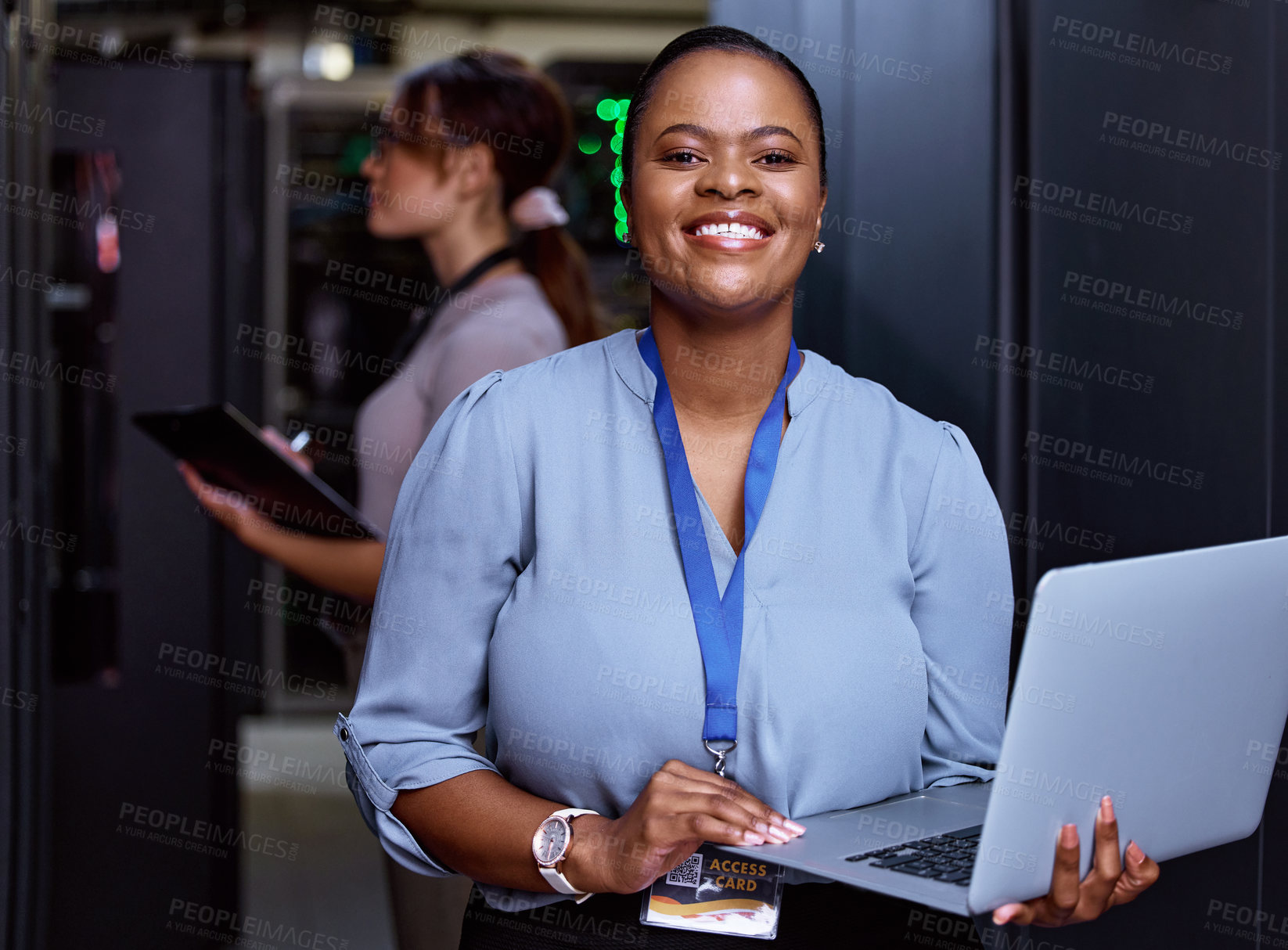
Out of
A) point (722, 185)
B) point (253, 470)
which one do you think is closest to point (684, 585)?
point (722, 185)

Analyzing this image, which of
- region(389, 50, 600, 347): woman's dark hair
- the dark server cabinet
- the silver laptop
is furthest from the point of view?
the dark server cabinet

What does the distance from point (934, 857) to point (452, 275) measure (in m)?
1.69

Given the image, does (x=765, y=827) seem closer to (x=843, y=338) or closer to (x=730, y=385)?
(x=730, y=385)

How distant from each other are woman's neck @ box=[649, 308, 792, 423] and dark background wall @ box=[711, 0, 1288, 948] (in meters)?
0.71

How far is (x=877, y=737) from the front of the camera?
1201 mm

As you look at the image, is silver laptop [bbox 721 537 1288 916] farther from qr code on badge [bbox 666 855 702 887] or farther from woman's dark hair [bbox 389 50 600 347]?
woman's dark hair [bbox 389 50 600 347]

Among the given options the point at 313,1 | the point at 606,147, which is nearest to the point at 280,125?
the point at 313,1

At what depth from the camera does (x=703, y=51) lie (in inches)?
49.0

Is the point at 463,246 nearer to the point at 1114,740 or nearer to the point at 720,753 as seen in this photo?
the point at 720,753

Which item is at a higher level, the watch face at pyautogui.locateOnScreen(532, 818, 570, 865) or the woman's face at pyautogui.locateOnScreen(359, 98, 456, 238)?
the woman's face at pyautogui.locateOnScreen(359, 98, 456, 238)

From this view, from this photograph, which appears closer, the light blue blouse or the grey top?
the light blue blouse

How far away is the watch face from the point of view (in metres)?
1.09

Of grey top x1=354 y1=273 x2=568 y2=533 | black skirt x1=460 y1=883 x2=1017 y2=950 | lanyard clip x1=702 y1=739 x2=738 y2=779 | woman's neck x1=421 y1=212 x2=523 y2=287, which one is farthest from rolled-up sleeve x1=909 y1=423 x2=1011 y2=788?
woman's neck x1=421 y1=212 x2=523 y2=287

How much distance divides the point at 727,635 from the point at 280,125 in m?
4.83
